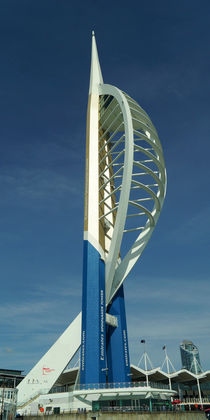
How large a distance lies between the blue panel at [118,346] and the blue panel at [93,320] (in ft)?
14.2

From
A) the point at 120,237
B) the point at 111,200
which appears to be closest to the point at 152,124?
the point at 111,200

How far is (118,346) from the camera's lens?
3959 cm

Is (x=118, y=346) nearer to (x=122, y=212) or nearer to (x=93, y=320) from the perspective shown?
(x=93, y=320)

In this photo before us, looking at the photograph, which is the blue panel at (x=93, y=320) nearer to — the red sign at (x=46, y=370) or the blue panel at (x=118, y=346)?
the blue panel at (x=118, y=346)

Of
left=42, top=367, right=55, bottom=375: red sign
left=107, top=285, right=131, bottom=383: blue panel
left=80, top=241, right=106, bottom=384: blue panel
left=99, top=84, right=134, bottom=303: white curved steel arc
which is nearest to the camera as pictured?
left=80, top=241, right=106, bottom=384: blue panel

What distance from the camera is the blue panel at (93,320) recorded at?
33.7 metres

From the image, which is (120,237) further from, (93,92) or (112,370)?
(93,92)

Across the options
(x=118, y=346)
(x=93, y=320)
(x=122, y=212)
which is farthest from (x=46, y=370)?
(x=122, y=212)

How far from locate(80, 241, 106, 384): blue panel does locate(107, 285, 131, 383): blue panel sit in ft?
14.2

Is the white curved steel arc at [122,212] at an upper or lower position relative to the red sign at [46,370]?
upper

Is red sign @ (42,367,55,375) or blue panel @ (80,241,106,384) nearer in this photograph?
blue panel @ (80,241,106,384)

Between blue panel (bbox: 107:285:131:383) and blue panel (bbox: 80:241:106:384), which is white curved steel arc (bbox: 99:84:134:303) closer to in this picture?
blue panel (bbox: 80:241:106:384)

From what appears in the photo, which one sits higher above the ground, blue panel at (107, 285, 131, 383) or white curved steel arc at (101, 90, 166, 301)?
white curved steel arc at (101, 90, 166, 301)

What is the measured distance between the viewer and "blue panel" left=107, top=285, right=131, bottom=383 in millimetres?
38000
